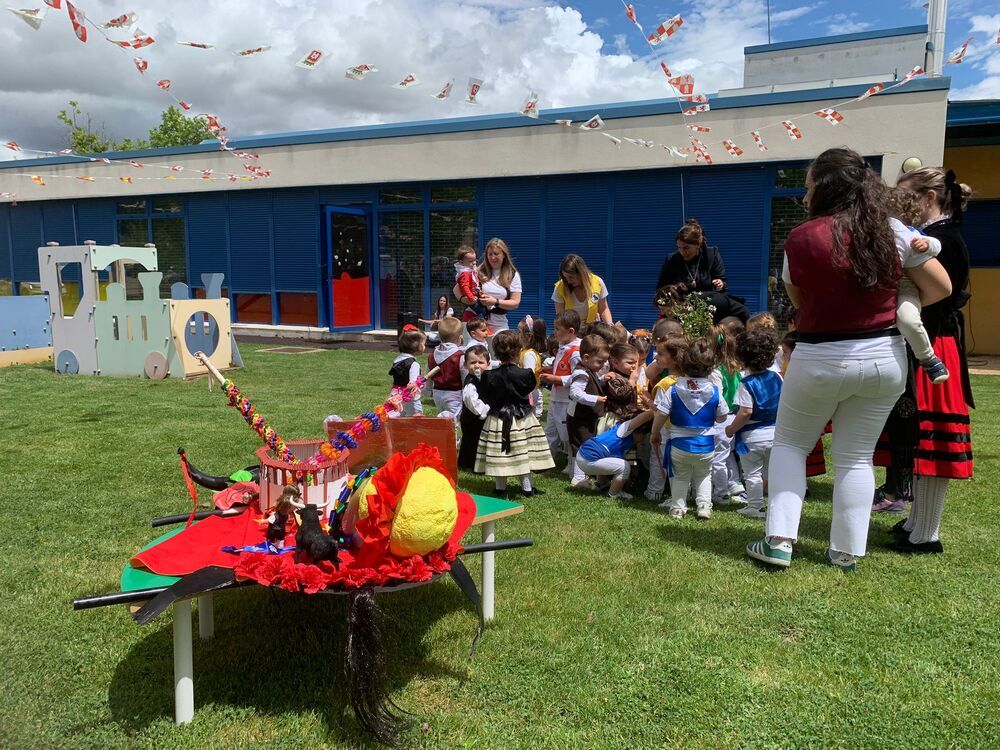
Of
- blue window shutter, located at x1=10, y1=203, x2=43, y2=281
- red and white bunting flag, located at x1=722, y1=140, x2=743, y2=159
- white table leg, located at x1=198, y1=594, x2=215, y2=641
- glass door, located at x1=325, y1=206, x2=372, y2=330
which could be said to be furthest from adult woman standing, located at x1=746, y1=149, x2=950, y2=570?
blue window shutter, located at x1=10, y1=203, x2=43, y2=281

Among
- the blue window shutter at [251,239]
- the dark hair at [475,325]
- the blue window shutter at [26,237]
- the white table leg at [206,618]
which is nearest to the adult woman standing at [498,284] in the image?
the dark hair at [475,325]

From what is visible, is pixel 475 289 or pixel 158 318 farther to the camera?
pixel 158 318

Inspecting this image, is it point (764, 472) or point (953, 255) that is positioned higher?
point (953, 255)

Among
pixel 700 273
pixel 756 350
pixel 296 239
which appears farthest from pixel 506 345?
pixel 296 239

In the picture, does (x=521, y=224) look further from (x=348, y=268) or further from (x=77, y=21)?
(x=77, y=21)

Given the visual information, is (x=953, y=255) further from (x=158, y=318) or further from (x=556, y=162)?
(x=556, y=162)

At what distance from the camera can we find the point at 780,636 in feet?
9.94

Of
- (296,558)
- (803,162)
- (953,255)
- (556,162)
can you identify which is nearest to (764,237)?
(803,162)

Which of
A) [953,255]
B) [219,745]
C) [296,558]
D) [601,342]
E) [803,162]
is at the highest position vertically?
[803,162]

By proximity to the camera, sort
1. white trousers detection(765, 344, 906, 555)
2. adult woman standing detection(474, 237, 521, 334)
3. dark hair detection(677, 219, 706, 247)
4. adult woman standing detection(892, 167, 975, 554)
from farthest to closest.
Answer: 1. adult woman standing detection(474, 237, 521, 334)
2. dark hair detection(677, 219, 706, 247)
3. adult woman standing detection(892, 167, 975, 554)
4. white trousers detection(765, 344, 906, 555)

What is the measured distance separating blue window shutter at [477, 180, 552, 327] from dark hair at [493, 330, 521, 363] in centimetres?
897

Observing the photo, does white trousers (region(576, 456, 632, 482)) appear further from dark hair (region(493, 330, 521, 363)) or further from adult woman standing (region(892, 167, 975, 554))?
adult woman standing (region(892, 167, 975, 554))

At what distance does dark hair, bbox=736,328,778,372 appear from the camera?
14.8 feet

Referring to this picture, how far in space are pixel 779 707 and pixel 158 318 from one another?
9.18 m
